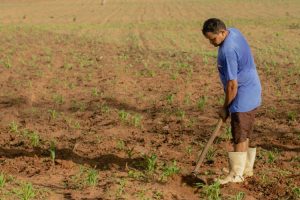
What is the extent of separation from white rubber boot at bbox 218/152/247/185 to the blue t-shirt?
0.47 m

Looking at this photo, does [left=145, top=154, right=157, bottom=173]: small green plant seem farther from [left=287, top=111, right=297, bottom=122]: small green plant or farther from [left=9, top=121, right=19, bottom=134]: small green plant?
[left=287, top=111, right=297, bottom=122]: small green plant

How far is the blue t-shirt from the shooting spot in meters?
4.69

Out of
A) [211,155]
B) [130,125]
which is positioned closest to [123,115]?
[130,125]

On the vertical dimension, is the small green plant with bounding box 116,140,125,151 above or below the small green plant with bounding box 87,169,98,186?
below

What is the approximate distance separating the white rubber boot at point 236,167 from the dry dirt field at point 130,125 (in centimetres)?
9

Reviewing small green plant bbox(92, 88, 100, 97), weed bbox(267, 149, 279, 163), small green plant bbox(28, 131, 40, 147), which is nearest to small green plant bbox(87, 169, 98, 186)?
small green plant bbox(28, 131, 40, 147)

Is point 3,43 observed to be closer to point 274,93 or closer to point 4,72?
point 4,72

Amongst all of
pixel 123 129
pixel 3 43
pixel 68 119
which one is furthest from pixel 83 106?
pixel 3 43

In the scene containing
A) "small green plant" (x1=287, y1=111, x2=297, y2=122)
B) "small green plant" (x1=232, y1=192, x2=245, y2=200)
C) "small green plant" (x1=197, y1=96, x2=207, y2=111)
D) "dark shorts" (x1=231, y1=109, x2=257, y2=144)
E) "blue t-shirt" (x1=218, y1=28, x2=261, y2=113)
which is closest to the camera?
"small green plant" (x1=232, y1=192, x2=245, y2=200)

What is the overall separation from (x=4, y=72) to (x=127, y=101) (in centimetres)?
409

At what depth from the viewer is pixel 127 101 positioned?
872 cm

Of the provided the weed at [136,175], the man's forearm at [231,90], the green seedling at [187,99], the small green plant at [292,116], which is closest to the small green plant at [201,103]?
the green seedling at [187,99]

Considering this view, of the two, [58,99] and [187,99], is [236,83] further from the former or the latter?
[58,99]

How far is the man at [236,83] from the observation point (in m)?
4.69
